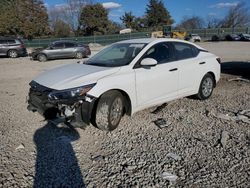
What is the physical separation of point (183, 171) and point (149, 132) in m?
1.37

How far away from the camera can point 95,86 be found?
445cm

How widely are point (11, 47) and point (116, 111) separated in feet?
67.2

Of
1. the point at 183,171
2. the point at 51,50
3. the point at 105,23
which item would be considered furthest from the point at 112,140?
the point at 105,23

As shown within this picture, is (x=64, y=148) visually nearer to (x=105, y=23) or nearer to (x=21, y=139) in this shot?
(x=21, y=139)

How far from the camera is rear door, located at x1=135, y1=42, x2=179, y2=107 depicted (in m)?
5.10

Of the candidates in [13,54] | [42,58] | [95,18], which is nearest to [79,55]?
[42,58]

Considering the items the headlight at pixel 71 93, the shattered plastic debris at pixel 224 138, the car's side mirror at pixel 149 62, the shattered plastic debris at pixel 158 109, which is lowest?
the shattered plastic debris at pixel 224 138

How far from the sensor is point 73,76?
4.69m

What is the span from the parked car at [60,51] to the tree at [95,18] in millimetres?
35917

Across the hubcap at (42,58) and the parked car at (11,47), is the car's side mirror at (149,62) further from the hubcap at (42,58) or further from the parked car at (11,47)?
the parked car at (11,47)

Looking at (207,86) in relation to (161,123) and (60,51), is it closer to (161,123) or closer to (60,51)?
(161,123)

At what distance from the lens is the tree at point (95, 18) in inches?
2153

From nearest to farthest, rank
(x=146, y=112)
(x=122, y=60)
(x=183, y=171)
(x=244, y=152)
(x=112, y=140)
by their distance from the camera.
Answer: (x=183, y=171)
(x=244, y=152)
(x=112, y=140)
(x=122, y=60)
(x=146, y=112)

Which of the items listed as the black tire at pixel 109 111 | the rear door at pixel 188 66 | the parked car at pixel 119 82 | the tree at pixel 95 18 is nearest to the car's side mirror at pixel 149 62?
the parked car at pixel 119 82
